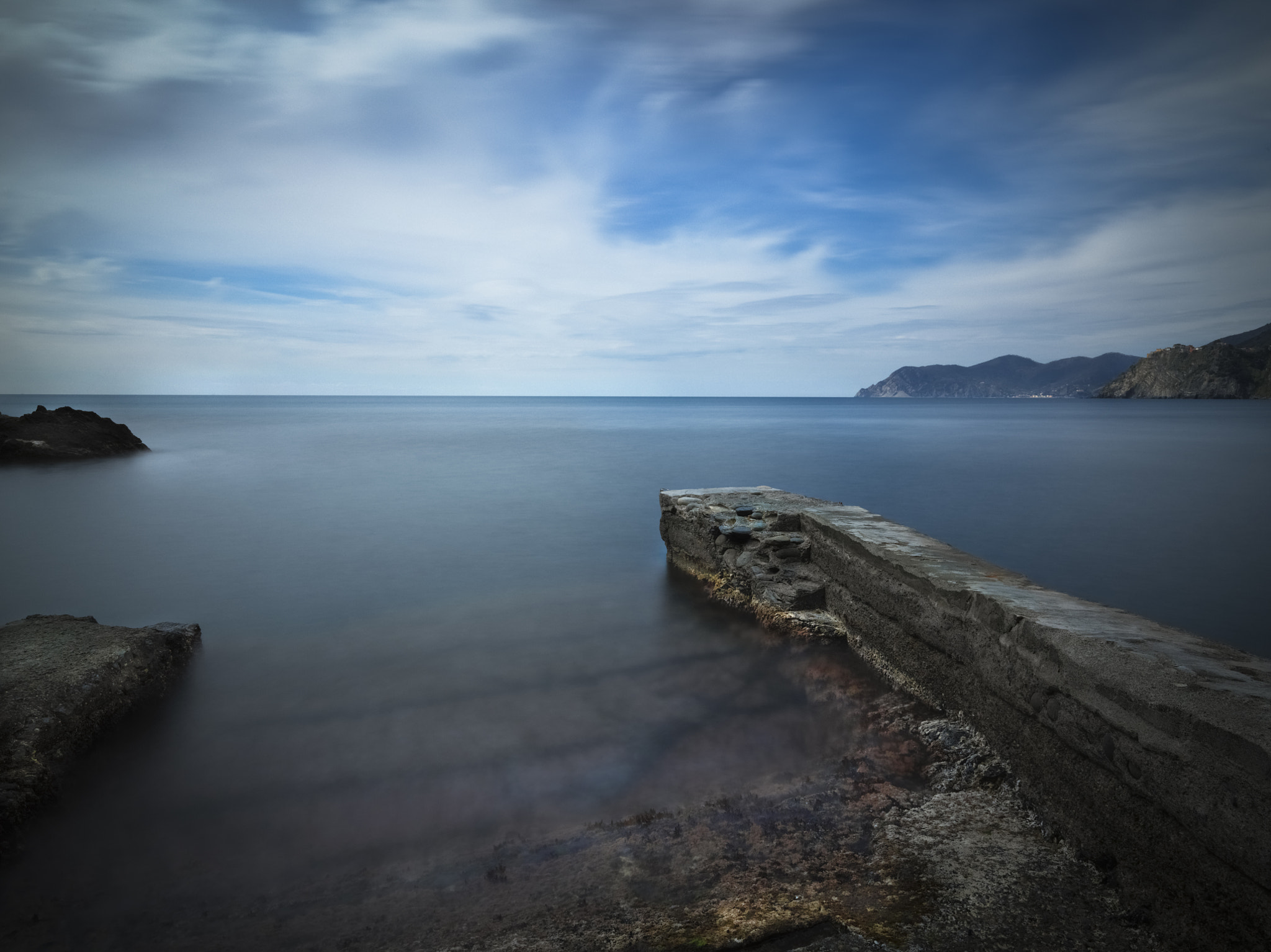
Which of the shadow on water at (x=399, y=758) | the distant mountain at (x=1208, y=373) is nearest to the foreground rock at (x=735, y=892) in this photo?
the shadow on water at (x=399, y=758)

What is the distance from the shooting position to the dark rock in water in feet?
54.6

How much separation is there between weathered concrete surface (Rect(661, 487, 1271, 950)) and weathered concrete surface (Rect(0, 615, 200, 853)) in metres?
5.18

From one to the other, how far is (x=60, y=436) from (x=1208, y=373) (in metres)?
132

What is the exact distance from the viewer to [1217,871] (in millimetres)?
2176

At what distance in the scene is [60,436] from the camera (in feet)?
58.3

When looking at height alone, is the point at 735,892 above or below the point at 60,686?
below

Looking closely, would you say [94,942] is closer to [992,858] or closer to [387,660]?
[387,660]

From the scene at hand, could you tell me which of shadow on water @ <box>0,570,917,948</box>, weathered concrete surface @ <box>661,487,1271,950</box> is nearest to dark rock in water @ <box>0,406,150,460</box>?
shadow on water @ <box>0,570,917,948</box>

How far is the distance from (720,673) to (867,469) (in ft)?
46.9

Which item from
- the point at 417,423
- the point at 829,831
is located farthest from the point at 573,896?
the point at 417,423

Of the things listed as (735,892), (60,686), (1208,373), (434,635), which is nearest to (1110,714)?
(735,892)

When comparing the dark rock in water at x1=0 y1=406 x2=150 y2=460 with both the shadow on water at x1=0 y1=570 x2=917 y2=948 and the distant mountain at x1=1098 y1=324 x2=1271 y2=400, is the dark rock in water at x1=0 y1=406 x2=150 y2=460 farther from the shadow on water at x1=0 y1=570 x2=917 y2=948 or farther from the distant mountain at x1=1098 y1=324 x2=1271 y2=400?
the distant mountain at x1=1098 y1=324 x2=1271 y2=400

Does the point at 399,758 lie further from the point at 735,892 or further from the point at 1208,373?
the point at 1208,373

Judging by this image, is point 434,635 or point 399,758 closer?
point 399,758
